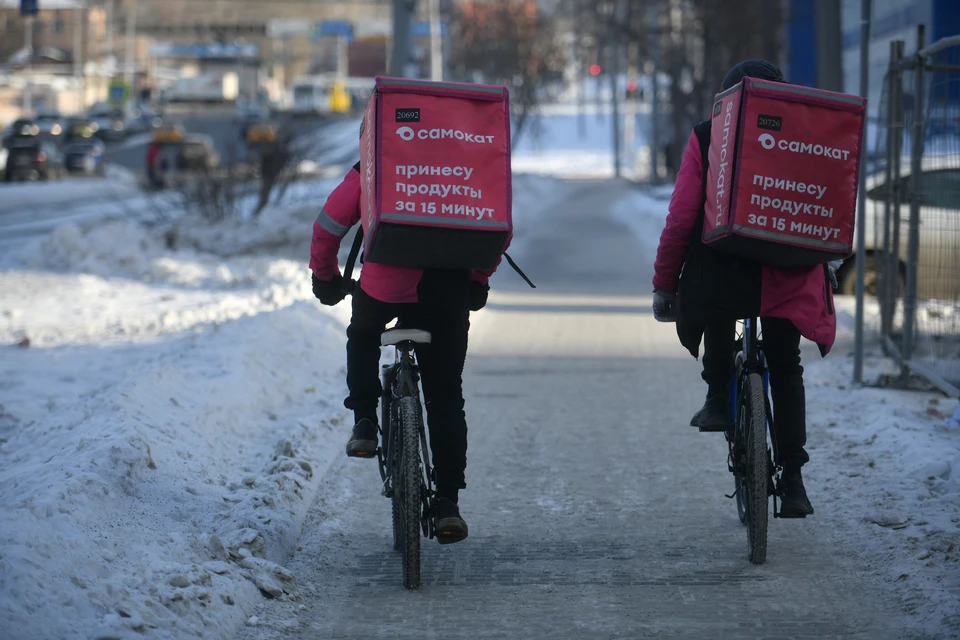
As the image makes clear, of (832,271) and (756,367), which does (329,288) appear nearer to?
(756,367)

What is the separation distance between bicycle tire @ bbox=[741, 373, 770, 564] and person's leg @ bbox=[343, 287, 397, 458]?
1514mm

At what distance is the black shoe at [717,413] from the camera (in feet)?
18.6

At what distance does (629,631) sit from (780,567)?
40.1 inches

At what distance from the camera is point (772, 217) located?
4.98m

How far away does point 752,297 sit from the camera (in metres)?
5.17

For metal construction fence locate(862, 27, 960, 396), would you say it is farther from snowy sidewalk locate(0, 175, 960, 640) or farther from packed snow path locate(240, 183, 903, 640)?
packed snow path locate(240, 183, 903, 640)

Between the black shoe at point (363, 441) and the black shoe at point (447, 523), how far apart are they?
0.35 m

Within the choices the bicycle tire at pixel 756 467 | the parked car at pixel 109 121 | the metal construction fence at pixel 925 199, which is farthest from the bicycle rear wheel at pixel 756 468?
the parked car at pixel 109 121

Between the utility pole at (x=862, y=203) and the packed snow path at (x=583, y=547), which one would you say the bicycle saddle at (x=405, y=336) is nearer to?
the packed snow path at (x=583, y=547)

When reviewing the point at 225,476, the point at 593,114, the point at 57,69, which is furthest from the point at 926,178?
the point at 57,69

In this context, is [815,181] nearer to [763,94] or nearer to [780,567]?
[763,94]

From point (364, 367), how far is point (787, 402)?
177cm

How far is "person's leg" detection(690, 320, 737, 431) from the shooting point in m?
5.51

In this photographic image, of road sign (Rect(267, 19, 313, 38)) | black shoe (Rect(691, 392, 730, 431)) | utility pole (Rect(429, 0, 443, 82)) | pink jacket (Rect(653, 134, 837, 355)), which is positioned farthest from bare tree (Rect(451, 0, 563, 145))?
road sign (Rect(267, 19, 313, 38))
